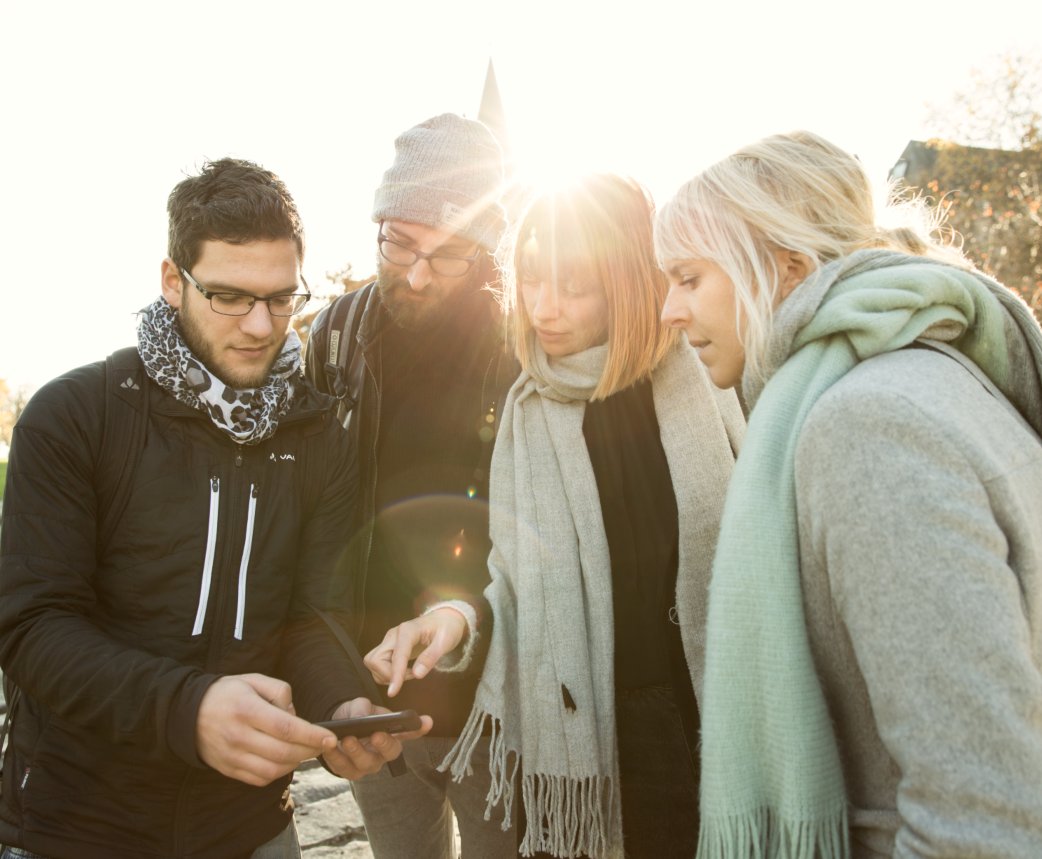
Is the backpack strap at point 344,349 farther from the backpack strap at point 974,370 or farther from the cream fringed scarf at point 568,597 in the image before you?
the backpack strap at point 974,370

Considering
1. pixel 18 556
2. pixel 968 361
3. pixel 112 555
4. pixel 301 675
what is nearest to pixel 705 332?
pixel 968 361

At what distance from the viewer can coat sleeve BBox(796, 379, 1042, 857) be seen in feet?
3.41

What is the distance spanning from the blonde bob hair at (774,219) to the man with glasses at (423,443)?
1.08m

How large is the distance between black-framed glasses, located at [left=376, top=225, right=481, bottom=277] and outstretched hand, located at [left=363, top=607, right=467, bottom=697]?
1291mm

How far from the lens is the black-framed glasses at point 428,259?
2.80 m

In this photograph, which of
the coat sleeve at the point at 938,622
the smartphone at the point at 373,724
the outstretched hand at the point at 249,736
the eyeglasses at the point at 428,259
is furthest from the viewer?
the eyeglasses at the point at 428,259

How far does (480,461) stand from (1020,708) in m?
1.81

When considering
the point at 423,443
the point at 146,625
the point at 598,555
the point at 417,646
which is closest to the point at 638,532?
the point at 598,555

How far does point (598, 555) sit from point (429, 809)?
118 cm

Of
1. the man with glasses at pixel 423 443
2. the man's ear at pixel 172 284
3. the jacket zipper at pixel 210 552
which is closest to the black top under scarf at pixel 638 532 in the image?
the man with glasses at pixel 423 443

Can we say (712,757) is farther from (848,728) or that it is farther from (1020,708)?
(1020,708)

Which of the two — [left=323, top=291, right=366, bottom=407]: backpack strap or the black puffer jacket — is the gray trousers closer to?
the black puffer jacket

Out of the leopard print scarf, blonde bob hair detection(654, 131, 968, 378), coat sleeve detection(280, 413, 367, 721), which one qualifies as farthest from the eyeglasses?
blonde bob hair detection(654, 131, 968, 378)

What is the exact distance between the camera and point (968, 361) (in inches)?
53.5
